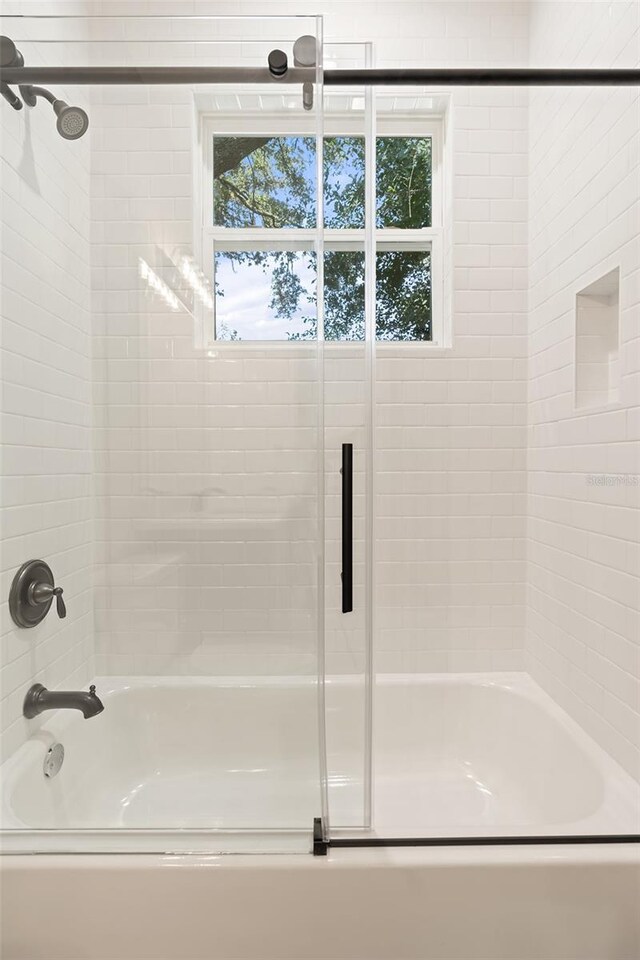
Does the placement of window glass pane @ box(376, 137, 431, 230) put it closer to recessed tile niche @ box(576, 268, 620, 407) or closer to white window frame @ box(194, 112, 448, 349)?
white window frame @ box(194, 112, 448, 349)

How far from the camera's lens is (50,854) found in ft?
3.99

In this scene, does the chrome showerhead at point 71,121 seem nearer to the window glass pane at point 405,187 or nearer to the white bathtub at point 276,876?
the window glass pane at point 405,187

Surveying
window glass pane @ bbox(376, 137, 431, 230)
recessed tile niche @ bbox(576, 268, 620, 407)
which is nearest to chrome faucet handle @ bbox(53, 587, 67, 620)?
recessed tile niche @ bbox(576, 268, 620, 407)

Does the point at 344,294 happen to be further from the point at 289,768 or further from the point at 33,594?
the point at 289,768

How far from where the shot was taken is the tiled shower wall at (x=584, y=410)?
4.79 ft

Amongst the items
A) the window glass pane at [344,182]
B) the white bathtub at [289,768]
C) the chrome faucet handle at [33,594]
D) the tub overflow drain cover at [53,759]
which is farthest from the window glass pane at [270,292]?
the tub overflow drain cover at [53,759]

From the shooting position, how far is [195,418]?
→ 1.59 meters

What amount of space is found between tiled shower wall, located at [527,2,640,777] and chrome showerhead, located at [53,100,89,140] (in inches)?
58.2

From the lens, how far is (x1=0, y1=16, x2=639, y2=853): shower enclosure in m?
1.46

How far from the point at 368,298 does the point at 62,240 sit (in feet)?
2.91

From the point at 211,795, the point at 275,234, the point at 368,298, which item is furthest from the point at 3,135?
the point at 211,795

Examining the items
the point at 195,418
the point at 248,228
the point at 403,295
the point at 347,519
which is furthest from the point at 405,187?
the point at 347,519

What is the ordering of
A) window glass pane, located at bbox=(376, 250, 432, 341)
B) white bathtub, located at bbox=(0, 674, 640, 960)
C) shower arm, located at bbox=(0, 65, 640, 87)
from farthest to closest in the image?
window glass pane, located at bbox=(376, 250, 432, 341), shower arm, located at bbox=(0, 65, 640, 87), white bathtub, located at bbox=(0, 674, 640, 960)

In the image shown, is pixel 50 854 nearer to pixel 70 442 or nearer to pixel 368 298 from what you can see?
pixel 70 442
